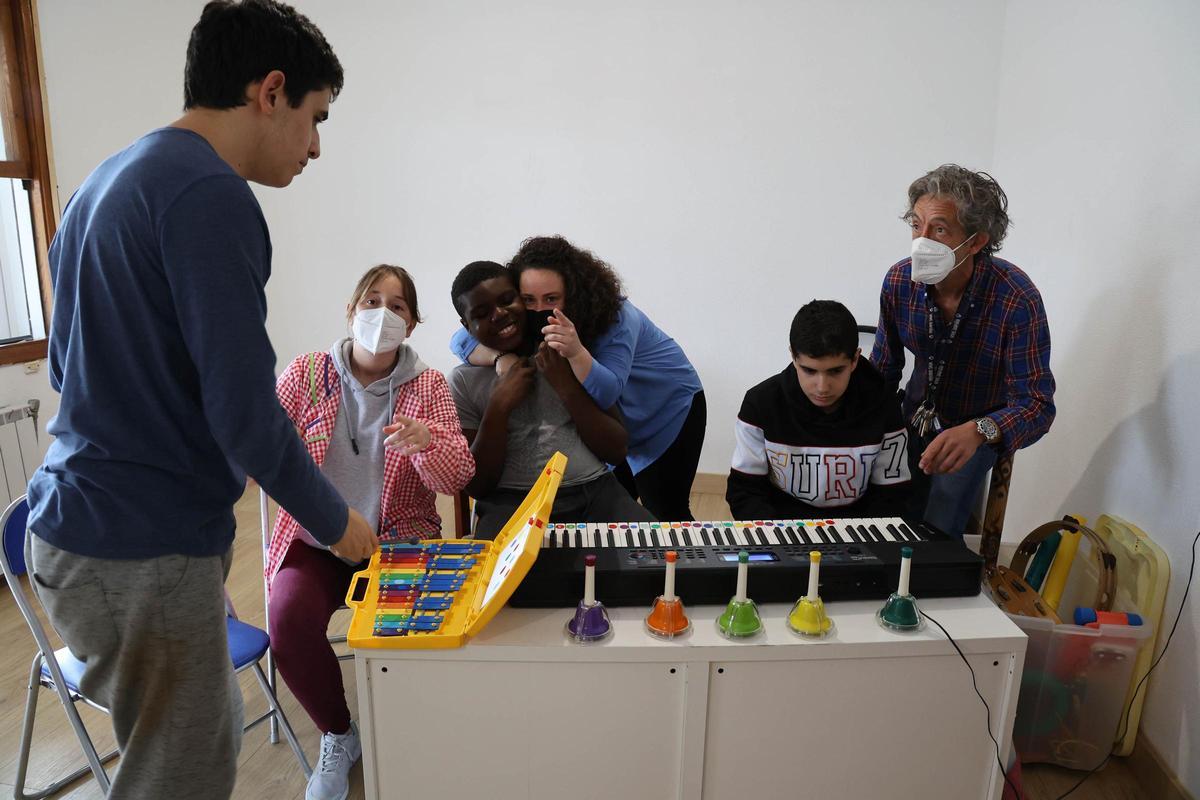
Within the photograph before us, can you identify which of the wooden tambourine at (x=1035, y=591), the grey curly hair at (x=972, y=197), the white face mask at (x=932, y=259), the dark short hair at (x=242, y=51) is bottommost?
the wooden tambourine at (x=1035, y=591)

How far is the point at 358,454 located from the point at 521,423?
0.43 meters

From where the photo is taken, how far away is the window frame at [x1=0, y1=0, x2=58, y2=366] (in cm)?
312

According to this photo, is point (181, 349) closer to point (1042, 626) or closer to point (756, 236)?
point (1042, 626)

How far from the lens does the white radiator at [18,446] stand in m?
2.82

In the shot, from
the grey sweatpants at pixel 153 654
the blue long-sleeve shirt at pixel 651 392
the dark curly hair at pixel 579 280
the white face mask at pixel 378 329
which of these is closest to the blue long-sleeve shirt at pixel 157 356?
the grey sweatpants at pixel 153 654

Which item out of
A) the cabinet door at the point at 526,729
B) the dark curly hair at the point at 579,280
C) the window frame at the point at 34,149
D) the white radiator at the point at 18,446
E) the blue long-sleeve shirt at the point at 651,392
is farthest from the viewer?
the window frame at the point at 34,149

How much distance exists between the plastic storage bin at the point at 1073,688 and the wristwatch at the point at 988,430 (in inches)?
16.0

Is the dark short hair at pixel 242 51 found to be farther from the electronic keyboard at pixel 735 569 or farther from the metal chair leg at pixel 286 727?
the metal chair leg at pixel 286 727

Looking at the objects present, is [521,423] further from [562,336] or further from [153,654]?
[153,654]

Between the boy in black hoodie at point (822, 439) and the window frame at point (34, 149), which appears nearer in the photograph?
→ the boy in black hoodie at point (822, 439)

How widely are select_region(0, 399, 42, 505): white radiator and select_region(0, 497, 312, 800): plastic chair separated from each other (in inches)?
53.8

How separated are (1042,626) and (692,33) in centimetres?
272

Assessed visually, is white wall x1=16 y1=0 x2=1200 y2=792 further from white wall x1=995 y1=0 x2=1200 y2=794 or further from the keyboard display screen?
the keyboard display screen

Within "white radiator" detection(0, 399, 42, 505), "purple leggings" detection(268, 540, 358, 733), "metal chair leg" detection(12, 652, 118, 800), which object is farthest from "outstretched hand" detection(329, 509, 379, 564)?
"white radiator" detection(0, 399, 42, 505)
